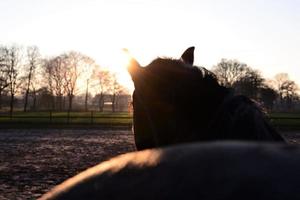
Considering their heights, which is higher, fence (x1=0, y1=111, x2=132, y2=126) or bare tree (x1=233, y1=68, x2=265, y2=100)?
bare tree (x1=233, y1=68, x2=265, y2=100)

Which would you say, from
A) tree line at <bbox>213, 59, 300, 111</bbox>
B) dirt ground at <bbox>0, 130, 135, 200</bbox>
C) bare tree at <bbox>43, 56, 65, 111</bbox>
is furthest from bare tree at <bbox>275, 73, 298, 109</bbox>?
dirt ground at <bbox>0, 130, 135, 200</bbox>

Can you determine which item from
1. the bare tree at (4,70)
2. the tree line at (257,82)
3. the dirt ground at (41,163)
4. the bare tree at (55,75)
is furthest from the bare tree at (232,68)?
the dirt ground at (41,163)

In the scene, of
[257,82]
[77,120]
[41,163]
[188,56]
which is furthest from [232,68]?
[188,56]

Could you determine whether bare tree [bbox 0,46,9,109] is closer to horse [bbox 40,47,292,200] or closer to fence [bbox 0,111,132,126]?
fence [bbox 0,111,132,126]

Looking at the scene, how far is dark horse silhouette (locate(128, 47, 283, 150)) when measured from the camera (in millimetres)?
1469

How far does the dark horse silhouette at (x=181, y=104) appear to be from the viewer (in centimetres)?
147

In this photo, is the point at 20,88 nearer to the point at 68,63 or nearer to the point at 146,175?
the point at 68,63

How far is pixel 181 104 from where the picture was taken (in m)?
1.82

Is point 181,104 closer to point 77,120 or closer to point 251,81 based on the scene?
point 77,120

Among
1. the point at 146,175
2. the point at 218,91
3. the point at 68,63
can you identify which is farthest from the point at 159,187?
the point at 68,63

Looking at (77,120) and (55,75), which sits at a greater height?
(55,75)

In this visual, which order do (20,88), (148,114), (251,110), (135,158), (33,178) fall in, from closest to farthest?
(135,158) < (251,110) < (148,114) < (33,178) < (20,88)

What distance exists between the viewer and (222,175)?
1.72 feet

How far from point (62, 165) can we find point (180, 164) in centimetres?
1160
